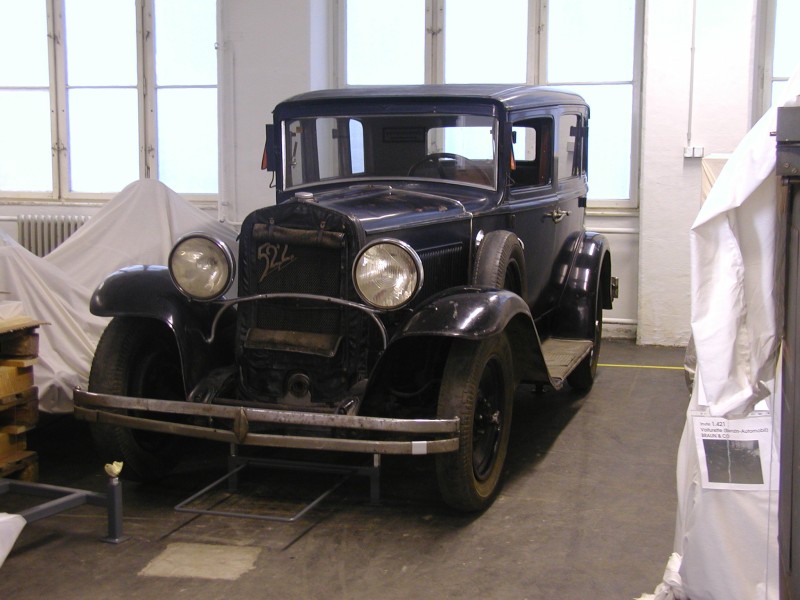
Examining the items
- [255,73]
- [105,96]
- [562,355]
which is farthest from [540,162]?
[105,96]

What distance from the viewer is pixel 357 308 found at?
11.3 ft

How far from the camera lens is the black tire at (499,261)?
3.87m

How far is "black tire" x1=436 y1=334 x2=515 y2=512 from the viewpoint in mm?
3312

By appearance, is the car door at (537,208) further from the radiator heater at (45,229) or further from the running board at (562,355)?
the radiator heater at (45,229)

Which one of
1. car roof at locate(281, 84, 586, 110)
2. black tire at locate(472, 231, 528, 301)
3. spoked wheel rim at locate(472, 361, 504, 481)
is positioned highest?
car roof at locate(281, 84, 586, 110)

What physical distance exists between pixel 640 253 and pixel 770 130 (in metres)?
4.94

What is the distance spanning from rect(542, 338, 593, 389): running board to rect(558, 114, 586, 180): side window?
0.88m

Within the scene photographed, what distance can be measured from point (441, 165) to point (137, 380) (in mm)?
1644

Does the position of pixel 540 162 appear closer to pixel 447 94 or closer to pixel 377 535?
pixel 447 94

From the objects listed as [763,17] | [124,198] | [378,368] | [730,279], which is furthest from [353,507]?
[763,17]

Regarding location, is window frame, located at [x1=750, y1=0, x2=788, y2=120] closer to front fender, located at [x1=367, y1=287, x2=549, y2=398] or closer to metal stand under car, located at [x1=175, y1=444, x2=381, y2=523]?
front fender, located at [x1=367, y1=287, x2=549, y2=398]

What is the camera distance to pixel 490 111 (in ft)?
13.9

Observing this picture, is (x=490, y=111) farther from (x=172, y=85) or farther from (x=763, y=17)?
(x=172, y=85)

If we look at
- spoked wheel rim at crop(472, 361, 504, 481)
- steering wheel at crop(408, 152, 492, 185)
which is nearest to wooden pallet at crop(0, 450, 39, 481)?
spoked wheel rim at crop(472, 361, 504, 481)
